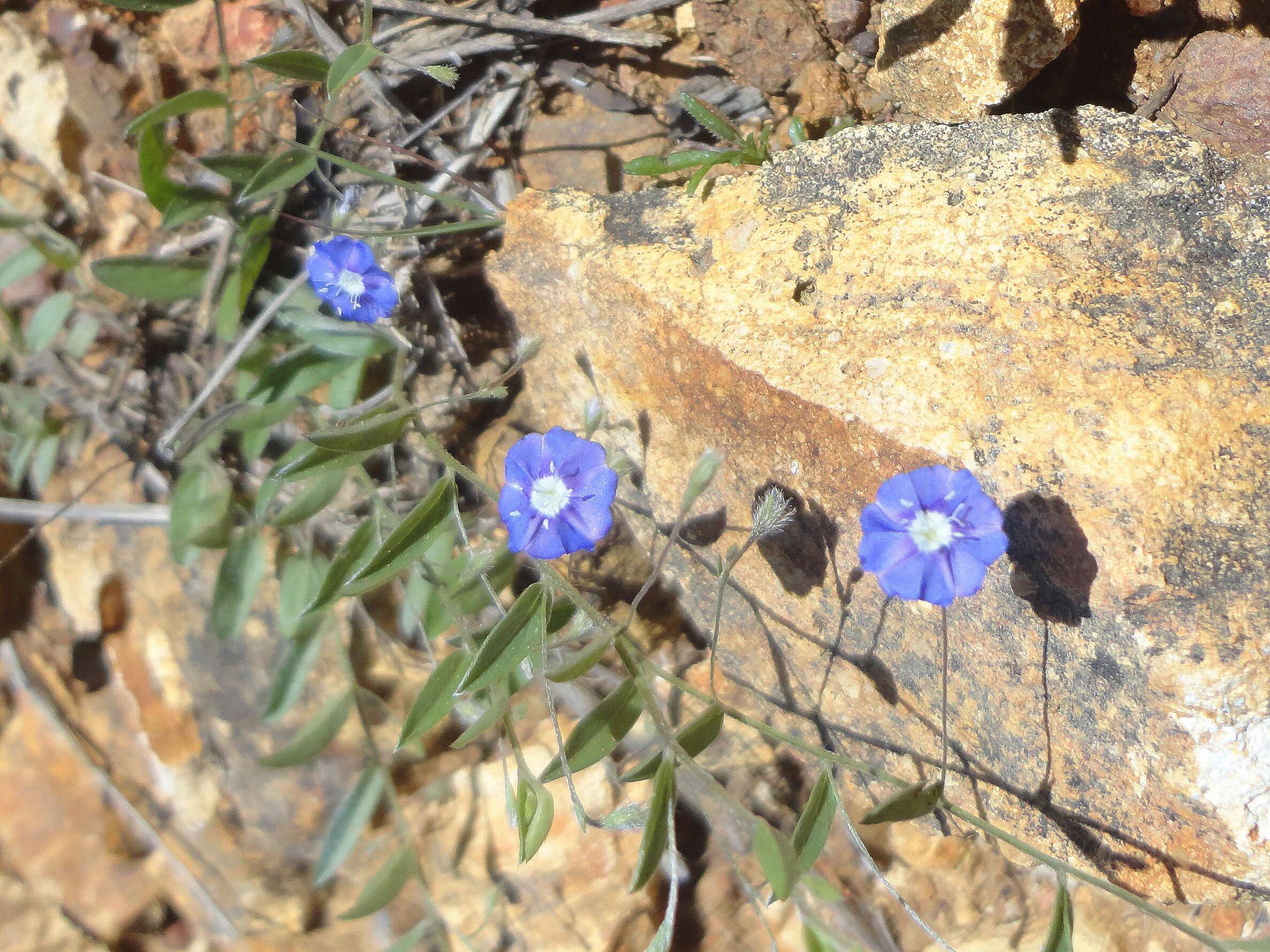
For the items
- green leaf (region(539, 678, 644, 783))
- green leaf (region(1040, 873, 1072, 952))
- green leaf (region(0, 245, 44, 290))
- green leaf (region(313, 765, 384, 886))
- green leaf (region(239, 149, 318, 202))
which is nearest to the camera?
green leaf (region(1040, 873, 1072, 952))

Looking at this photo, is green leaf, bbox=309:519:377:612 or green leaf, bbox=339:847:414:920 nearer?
green leaf, bbox=309:519:377:612

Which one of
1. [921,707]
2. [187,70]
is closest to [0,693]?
[187,70]

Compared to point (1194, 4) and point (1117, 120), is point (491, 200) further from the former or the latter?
point (1194, 4)

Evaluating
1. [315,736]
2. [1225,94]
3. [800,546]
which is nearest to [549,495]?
[800,546]

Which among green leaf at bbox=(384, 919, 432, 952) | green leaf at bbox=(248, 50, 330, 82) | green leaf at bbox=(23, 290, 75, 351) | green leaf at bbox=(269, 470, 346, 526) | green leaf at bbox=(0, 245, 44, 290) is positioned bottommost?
green leaf at bbox=(384, 919, 432, 952)

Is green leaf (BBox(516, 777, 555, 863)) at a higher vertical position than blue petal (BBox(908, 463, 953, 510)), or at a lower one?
lower

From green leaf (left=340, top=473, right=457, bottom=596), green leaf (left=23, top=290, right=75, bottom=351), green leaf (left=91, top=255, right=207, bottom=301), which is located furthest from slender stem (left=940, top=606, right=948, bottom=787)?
green leaf (left=23, top=290, right=75, bottom=351)

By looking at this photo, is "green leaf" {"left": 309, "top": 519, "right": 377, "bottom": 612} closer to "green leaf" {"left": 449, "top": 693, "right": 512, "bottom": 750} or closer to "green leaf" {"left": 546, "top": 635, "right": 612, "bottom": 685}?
"green leaf" {"left": 449, "top": 693, "right": 512, "bottom": 750}
